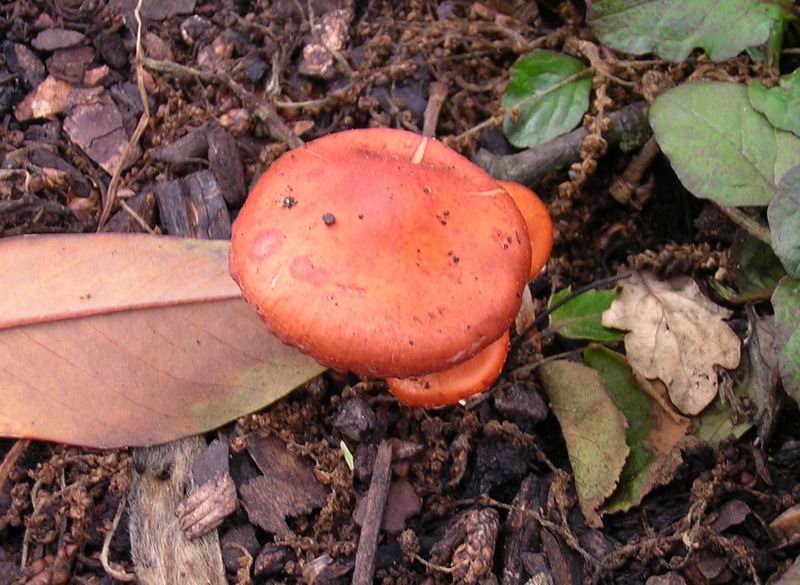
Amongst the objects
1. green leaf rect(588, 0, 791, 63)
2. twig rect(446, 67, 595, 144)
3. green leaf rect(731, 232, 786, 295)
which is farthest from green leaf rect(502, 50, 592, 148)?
green leaf rect(731, 232, 786, 295)

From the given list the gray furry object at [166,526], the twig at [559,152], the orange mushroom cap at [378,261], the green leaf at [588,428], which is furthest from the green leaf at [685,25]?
the gray furry object at [166,526]

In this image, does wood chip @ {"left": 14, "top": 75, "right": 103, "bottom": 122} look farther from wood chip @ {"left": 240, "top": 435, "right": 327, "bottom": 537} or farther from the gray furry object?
wood chip @ {"left": 240, "top": 435, "right": 327, "bottom": 537}

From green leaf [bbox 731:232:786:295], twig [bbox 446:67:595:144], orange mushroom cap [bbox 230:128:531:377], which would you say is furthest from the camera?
twig [bbox 446:67:595:144]

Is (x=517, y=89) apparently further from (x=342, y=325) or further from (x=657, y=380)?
(x=342, y=325)

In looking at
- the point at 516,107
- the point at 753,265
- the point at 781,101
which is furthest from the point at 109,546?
the point at 781,101

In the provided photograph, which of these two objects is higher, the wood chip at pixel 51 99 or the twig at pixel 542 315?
the wood chip at pixel 51 99

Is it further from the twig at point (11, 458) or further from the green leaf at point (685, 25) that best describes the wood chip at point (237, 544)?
the green leaf at point (685, 25)

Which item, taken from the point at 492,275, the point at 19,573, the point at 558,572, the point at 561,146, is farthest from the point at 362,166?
the point at 19,573
